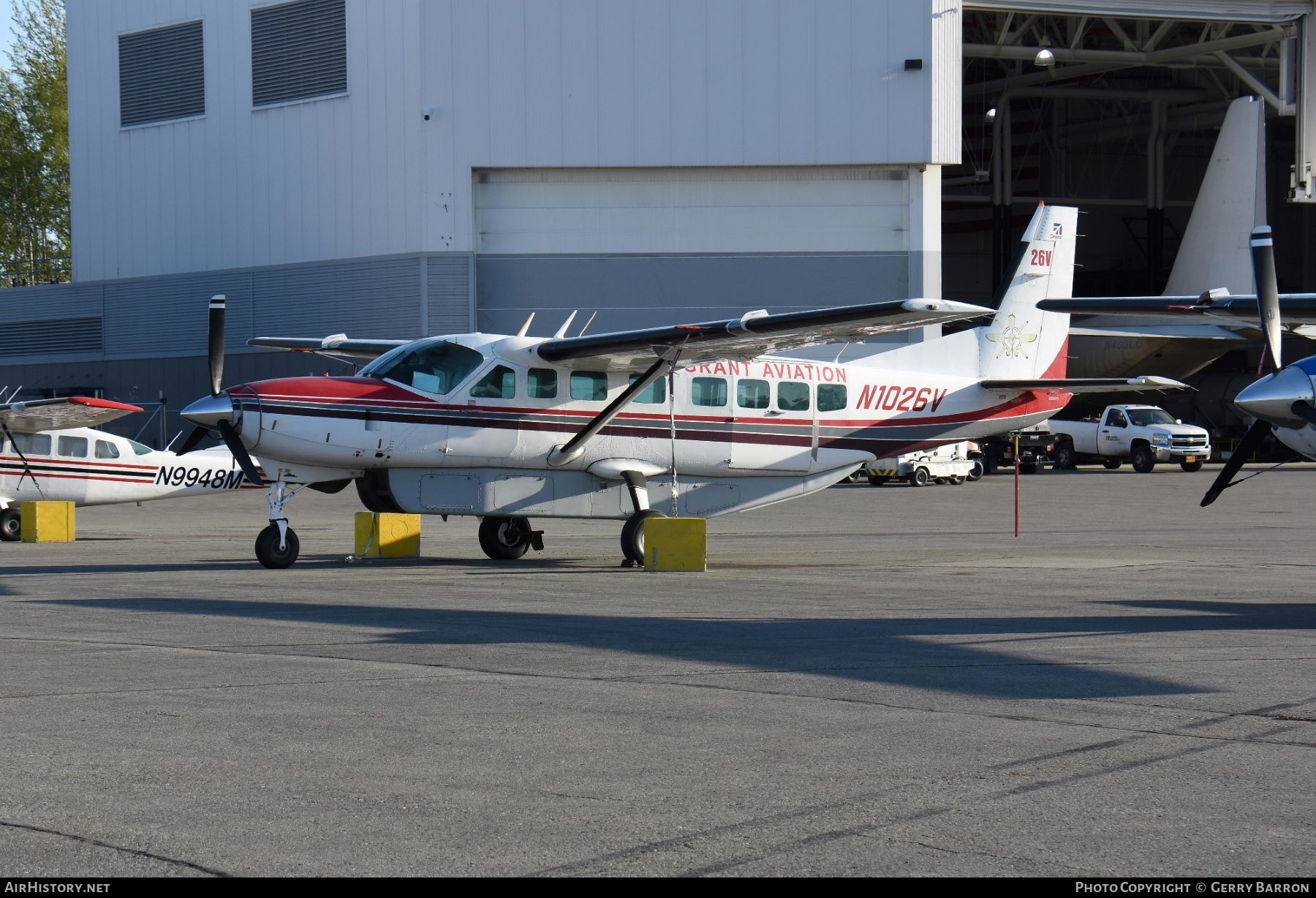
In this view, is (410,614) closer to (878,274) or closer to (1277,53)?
(878,274)

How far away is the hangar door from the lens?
40906 mm

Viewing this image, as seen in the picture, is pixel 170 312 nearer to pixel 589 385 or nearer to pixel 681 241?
pixel 681 241

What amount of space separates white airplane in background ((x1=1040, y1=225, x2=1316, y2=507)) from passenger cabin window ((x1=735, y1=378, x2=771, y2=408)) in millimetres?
5096

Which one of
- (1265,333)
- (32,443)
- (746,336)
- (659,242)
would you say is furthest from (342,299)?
(1265,333)

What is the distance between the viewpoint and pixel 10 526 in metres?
23.3

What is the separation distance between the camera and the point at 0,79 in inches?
2761

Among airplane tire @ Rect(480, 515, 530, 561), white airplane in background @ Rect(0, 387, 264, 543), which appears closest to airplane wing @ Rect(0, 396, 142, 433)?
white airplane in background @ Rect(0, 387, 264, 543)

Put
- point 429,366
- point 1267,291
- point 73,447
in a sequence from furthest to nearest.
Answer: point 73,447 < point 429,366 < point 1267,291

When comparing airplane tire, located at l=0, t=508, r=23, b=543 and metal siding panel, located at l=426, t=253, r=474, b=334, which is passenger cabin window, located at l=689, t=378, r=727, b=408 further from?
metal siding panel, located at l=426, t=253, r=474, b=334

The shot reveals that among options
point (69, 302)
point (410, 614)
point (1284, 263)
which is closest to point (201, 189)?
point (69, 302)

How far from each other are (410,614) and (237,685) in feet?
11.6

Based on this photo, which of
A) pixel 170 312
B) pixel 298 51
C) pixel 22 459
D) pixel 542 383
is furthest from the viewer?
pixel 170 312

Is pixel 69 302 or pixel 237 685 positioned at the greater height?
pixel 69 302

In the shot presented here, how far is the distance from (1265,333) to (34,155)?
222 ft
